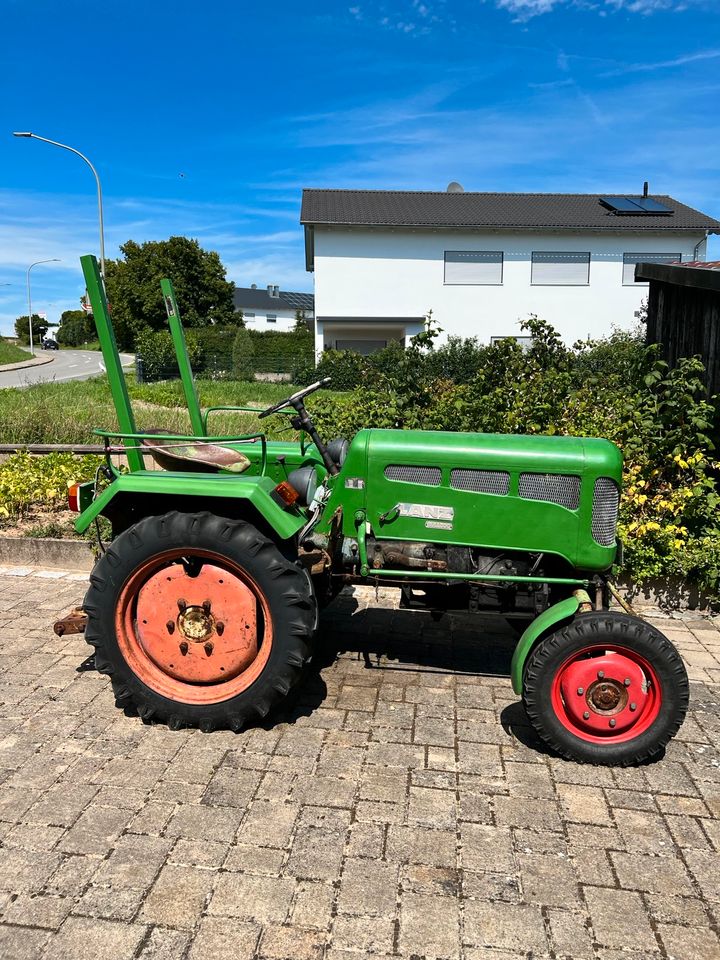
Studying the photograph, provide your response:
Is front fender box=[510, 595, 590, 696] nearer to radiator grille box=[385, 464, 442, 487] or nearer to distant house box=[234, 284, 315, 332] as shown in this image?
radiator grille box=[385, 464, 442, 487]

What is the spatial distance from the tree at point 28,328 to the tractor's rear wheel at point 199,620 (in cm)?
7223

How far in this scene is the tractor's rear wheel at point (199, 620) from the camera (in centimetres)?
329

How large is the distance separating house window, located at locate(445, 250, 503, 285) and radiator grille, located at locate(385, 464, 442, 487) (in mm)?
24736

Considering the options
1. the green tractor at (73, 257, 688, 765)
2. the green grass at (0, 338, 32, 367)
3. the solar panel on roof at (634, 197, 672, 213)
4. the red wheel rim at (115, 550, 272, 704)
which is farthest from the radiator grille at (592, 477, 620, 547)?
the green grass at (0, 338, 32, 367)

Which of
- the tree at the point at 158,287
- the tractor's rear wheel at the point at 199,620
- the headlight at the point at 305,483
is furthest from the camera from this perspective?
the tree at the point at 158,287

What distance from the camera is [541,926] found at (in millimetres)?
2293

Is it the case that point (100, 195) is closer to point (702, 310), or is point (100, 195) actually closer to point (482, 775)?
point (702, 310)

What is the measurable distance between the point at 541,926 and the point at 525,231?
27.1 m

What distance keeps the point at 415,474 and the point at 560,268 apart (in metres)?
25.9

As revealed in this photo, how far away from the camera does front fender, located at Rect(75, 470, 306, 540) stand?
10.9 ft

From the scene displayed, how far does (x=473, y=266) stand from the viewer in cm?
2705

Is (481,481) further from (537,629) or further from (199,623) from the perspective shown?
(199,623)

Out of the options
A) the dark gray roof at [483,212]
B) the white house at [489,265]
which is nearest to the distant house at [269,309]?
the dark gray roof at [483,212]

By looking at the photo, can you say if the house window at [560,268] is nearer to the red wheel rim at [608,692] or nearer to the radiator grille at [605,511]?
the radiator grille at [605,511]
